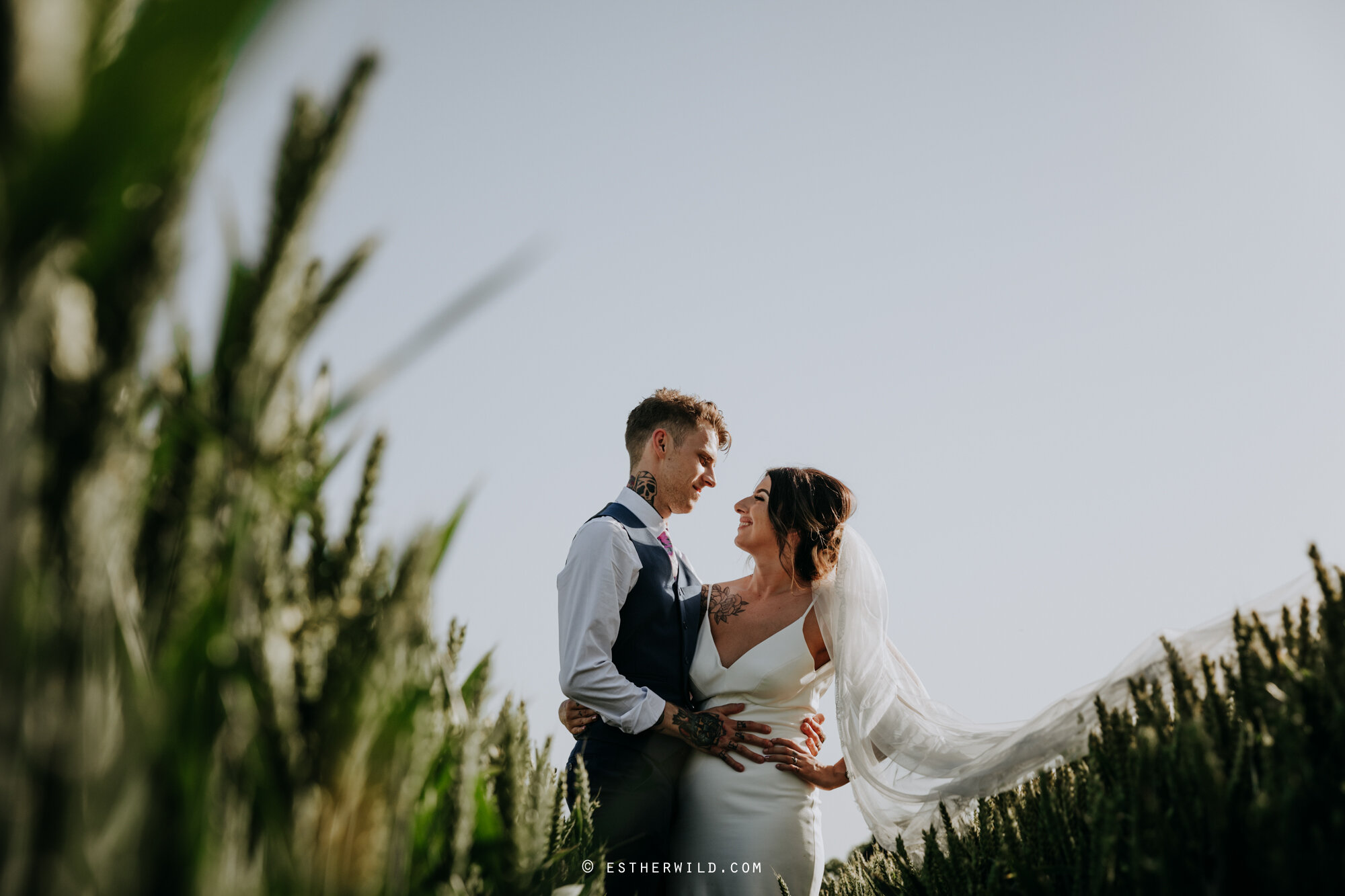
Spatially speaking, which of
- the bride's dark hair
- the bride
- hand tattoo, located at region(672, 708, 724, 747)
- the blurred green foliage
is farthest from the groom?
the blurred green foliage

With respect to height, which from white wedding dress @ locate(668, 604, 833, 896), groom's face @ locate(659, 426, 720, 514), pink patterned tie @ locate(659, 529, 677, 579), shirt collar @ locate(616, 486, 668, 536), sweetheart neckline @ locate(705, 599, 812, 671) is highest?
groom's face @ locate(659, 426, 720, 514)

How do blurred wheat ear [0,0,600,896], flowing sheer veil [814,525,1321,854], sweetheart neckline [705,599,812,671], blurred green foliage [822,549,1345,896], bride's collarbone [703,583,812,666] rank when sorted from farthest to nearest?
bride's collarbone [703,583,812,666]
sweetheart neckline [705,599,812,671]
flowing sheer veil [814,525,1321,854]
blurred green foliage [822,549,1345,896]
blurred wheat ear [0,0,600,896]

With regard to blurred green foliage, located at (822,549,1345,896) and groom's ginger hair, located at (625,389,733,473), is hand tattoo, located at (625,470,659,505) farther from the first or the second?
blurred green foliage, located at (822,549,1345,896)

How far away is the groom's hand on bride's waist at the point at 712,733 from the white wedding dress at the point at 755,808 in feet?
0.16

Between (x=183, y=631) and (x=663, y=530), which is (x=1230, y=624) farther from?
(x=663, y=530)

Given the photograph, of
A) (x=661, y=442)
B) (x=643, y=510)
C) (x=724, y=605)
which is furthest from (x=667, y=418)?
(x=724, y=605)

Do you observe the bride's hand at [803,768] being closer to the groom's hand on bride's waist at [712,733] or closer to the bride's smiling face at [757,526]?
the groom's hand on bride's waist at [712,733]

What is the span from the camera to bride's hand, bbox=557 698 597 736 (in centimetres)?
448

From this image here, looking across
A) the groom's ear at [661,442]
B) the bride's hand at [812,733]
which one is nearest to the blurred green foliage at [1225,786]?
the bride's hand at [812,733]

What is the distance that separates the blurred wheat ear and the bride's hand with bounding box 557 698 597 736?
11.7 feet

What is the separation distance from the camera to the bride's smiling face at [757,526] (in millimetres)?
5168

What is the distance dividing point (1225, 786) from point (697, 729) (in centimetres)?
318

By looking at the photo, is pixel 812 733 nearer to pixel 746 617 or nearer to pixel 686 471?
pixel 746 617

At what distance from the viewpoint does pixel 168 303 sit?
84 cm
